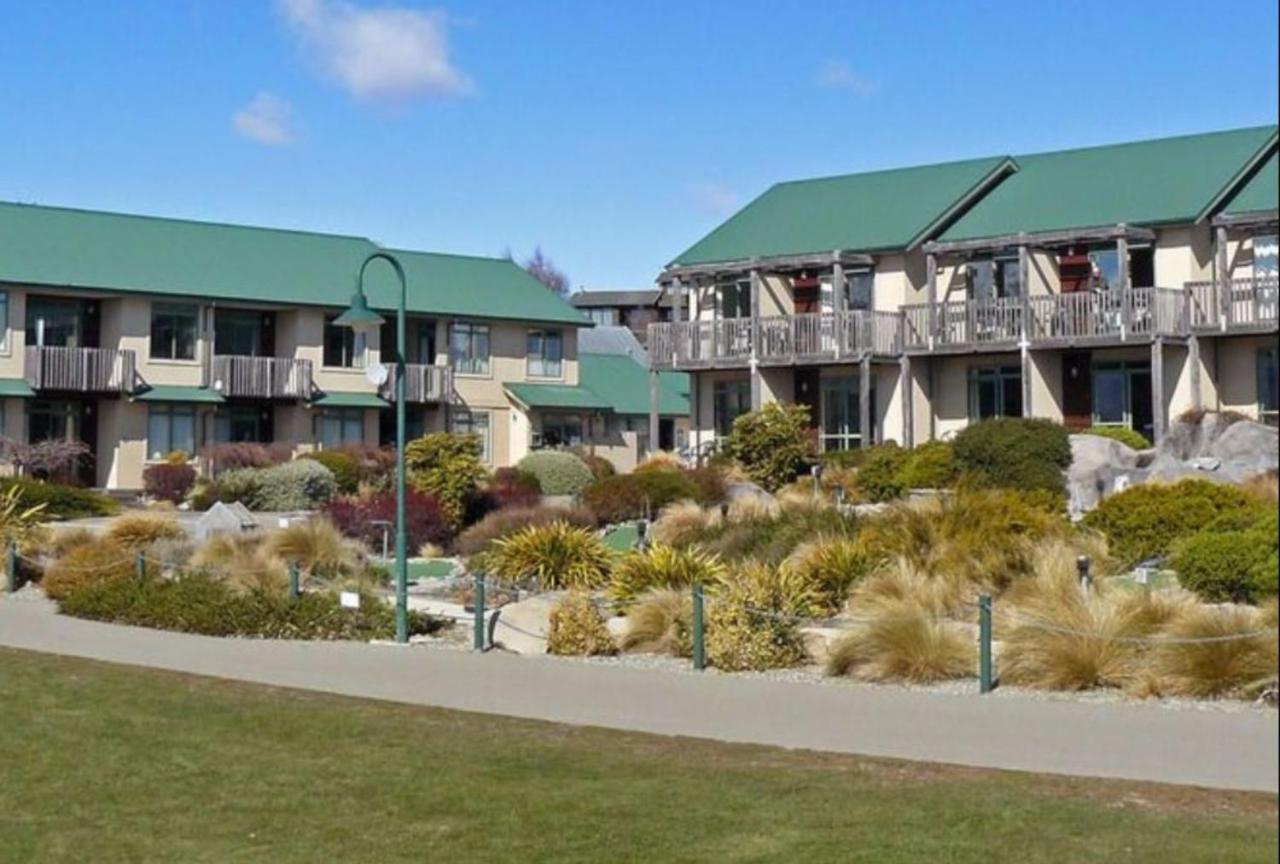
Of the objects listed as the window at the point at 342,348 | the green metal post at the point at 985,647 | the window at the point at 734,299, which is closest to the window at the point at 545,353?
the window at the point at 342,348

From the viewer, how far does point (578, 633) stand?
19.1m

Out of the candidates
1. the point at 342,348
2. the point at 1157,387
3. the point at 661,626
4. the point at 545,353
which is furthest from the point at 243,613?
the point at 545,353

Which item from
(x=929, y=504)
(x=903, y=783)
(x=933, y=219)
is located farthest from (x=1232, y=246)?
(x=903, y=783)

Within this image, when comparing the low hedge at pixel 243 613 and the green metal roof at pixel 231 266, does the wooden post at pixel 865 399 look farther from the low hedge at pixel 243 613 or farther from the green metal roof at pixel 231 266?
the low hedge at pixel 243 613

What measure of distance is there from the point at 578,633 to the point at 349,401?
39157 mm

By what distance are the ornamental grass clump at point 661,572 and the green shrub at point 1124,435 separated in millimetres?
17442

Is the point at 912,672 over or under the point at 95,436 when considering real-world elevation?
under

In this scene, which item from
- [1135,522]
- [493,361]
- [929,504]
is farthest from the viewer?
[493,361]

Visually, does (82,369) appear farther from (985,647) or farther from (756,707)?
(985,647)

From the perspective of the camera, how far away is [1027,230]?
4272 centimetres

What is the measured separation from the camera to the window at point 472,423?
61.3 m

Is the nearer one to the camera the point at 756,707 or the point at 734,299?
the point at 756,707

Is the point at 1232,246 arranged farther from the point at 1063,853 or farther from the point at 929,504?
the point at 1063,853

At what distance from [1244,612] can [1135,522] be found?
7429 mm
